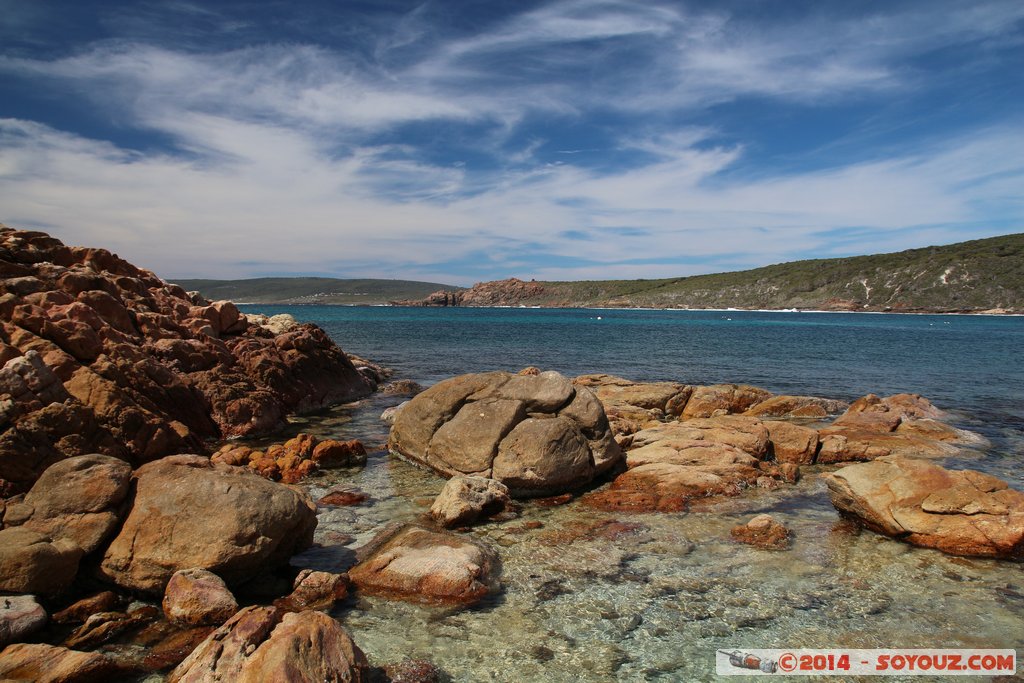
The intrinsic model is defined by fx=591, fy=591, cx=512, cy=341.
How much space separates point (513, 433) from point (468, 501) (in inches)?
105

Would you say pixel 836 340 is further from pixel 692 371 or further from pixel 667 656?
pixel 667 656

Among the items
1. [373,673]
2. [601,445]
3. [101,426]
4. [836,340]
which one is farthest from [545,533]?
[836,340]

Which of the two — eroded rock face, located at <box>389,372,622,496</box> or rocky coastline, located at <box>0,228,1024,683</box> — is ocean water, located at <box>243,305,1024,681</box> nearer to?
rocky coastline, located at <box>0,228,1024,683</box>

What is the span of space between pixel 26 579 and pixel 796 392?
3074 centimetres

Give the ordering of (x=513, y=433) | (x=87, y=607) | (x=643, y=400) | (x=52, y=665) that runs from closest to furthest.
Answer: (x=52, y=665) < (x=87, y=607) < (x=513, y=433) < (x=643, y=400)

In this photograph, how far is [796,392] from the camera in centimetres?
3019

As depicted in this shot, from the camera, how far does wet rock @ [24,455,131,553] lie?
324 inches

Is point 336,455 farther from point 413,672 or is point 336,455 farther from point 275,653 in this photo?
point 275,653

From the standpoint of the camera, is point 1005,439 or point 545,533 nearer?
point 545,533

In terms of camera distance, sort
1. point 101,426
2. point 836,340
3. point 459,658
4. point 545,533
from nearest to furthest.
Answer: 1. point 459,658
2. point 545,533
3. point 101,426
4. point 836,340

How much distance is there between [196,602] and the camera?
7633 mm

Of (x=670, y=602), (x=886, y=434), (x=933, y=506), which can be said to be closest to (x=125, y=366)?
(x=670, y=602)

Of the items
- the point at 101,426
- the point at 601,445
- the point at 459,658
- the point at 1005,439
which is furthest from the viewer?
the point at 1005,439

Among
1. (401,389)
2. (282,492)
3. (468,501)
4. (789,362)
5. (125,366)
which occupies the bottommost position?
(789,362)
